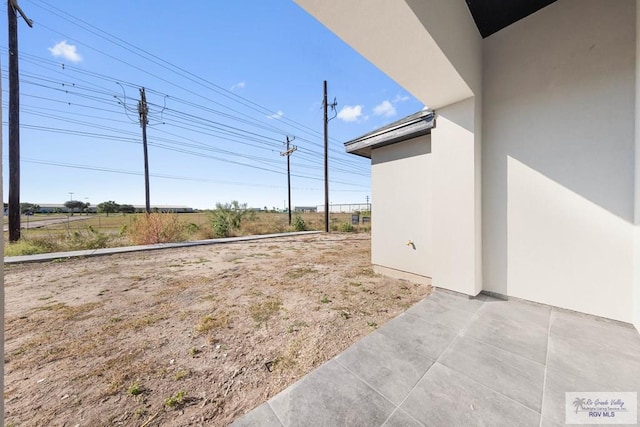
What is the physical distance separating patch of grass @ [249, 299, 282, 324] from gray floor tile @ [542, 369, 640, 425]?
232 centimetres

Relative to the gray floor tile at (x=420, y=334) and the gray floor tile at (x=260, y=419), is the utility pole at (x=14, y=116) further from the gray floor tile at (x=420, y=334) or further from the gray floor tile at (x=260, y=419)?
the gray floor tile at (x=420, y=334)

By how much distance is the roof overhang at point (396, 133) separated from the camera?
3008mm

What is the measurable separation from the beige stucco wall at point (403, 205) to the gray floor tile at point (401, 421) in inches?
86.7

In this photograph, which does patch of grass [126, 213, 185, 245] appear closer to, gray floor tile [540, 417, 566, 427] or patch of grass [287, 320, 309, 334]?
patch of grass [287, 320, 309, 334]

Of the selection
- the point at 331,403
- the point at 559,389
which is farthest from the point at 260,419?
the point at 559,389

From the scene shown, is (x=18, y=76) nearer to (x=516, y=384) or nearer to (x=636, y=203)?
(x=516, y=384)

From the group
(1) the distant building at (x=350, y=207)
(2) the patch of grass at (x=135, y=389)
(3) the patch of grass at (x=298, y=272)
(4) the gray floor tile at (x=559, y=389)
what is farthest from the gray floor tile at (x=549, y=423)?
(1) the distant building at (x=350, y=207)

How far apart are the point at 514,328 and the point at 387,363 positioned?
140 cm

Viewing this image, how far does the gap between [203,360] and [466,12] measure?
14.2 ft

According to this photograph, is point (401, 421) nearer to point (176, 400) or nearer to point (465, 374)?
point (465, 374)

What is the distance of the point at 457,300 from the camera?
2674 mm

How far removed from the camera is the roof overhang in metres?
3.01

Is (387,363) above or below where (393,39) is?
below

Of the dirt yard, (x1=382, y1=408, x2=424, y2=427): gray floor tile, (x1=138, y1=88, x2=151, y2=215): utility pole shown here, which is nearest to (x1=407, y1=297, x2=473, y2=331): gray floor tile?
the dirt yard
